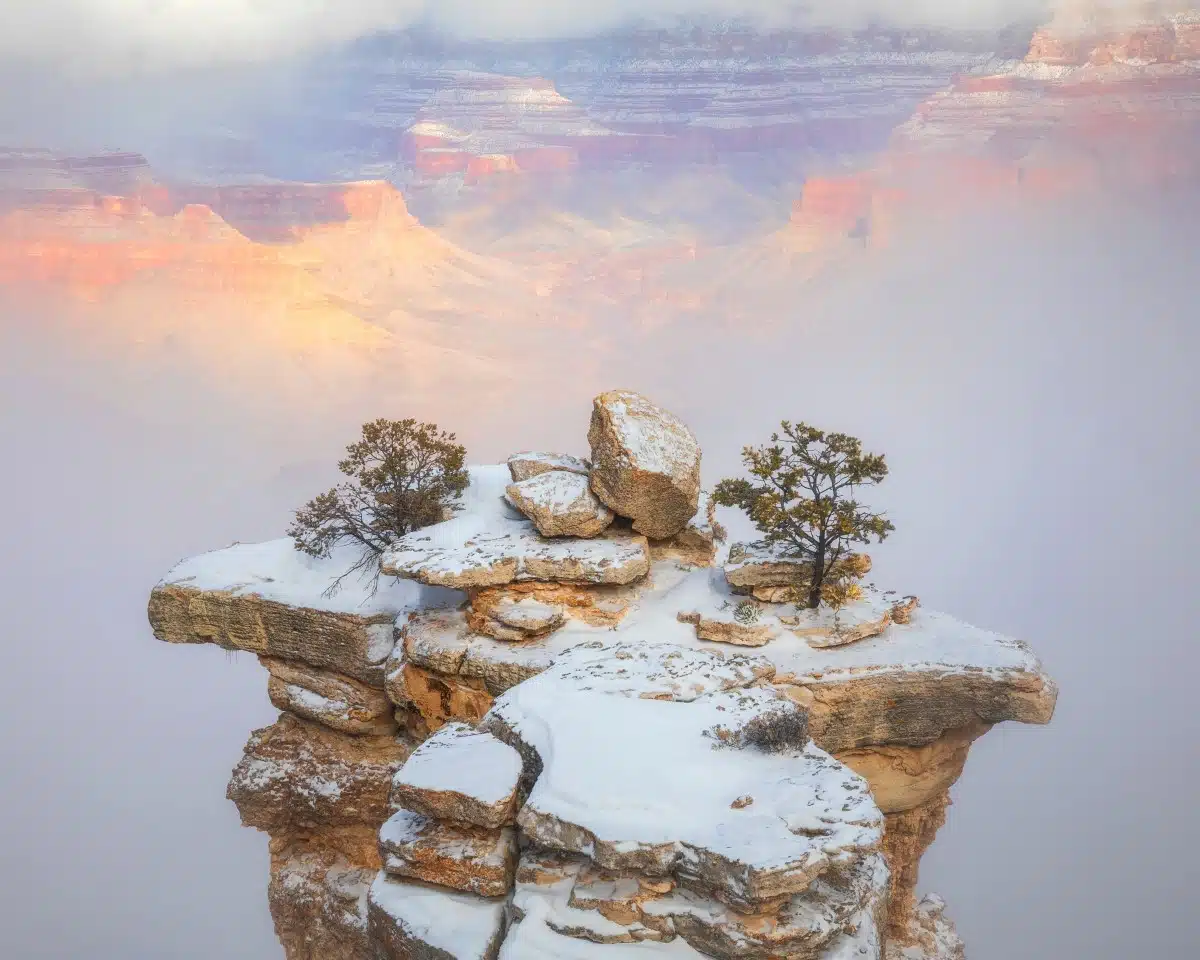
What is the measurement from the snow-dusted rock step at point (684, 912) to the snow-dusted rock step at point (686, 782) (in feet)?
0.75

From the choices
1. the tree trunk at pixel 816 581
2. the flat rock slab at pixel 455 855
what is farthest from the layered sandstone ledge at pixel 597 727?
the tree trunk at pixel 816 581

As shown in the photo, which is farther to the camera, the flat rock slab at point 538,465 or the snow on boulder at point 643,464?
the flat rock slab at point 538,465

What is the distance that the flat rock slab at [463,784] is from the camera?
12.0 m

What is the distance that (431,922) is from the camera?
11734mm

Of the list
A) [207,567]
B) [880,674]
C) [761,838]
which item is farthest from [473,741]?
[207,567]

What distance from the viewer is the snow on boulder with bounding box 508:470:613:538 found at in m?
19.5

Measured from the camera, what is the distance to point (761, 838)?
11117mm

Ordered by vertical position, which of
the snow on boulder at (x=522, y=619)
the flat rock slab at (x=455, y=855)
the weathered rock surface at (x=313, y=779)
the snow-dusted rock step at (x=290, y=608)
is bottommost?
the weathered rock surface at (x=313, y=779)

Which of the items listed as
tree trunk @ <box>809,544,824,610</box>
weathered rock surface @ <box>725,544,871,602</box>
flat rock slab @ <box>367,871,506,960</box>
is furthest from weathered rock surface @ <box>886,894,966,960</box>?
flat rock slab @ <box>367,871,506,960</box>

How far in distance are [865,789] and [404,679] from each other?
9382 millimetres

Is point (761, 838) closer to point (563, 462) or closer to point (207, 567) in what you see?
point (563, 462)

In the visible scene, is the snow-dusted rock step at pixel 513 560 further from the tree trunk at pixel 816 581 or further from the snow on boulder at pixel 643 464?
the tree trunk at pixel 816 581

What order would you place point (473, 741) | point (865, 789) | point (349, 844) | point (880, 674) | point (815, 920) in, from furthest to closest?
1. point (349, 844)
2. point (880, 674)
3. point (473, 741)
4. point (865, 789)
5. point (815, 920)

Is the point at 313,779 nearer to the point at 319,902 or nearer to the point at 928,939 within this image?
the point at 319,902
